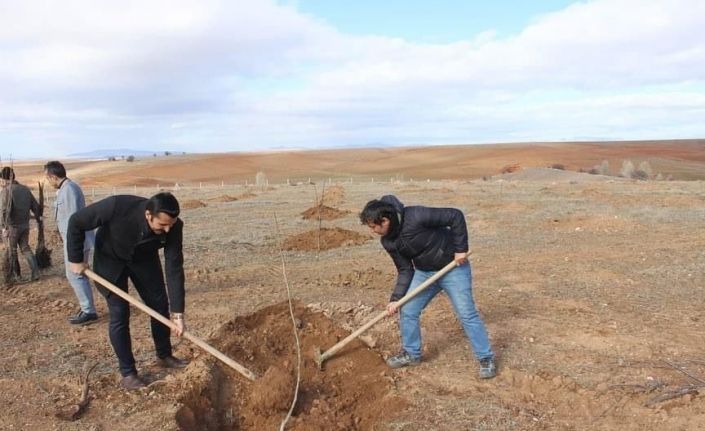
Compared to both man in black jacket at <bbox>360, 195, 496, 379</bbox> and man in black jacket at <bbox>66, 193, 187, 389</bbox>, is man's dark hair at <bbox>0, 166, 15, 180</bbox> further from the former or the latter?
man in black jacket at <bbox>360, 195, 496, 379</bbox>

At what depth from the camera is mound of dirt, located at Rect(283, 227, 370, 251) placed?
1060 centimetres

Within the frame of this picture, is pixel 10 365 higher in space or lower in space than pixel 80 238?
lower

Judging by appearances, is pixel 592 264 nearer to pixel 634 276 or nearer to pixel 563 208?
pixel 634 276

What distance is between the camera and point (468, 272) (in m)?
4.07

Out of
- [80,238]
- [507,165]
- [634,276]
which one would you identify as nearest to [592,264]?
[634,276]

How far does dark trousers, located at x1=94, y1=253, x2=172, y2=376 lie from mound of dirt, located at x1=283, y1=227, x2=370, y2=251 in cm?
614

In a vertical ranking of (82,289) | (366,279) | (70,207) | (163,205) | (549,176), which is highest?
(163,205)

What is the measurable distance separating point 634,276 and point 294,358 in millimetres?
5282

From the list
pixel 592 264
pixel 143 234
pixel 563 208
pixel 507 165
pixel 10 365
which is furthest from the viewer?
pixel 507 165

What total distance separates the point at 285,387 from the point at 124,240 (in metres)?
1.50

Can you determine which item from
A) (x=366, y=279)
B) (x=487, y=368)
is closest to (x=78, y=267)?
(x=487, y=368)

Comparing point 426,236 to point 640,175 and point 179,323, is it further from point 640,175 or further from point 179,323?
point 640,175

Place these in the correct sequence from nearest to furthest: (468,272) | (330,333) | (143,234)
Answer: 1. (143,234)
2. (468,272)
3. (330,333)

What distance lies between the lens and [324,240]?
10.9 metres
